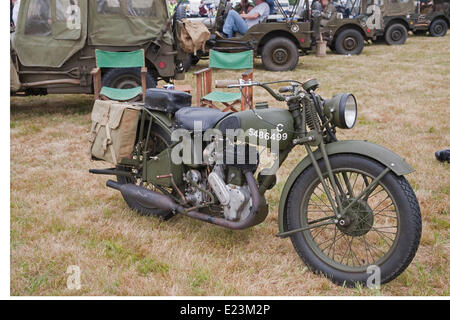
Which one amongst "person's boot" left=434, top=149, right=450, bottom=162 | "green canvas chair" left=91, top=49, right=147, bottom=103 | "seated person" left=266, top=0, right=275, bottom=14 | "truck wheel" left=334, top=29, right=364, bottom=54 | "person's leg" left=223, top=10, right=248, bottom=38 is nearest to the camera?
"person's boot" left=434, top=149, right=450, bottom=162

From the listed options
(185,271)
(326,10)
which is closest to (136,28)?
(185,271)

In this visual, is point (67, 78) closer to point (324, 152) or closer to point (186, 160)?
point (186, 160)

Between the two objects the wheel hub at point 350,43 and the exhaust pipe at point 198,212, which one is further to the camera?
the wheel hub at point 350,43

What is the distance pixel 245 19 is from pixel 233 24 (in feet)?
1.95

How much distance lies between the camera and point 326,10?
43.8 ft

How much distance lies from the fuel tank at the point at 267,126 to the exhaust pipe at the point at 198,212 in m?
0.23

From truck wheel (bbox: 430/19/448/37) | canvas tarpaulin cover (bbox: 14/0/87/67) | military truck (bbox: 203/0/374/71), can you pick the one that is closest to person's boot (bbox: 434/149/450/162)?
canvas tarpaulin cover (bbox: 14/0/87/67)

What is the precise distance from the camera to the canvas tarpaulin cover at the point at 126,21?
6.90 metres

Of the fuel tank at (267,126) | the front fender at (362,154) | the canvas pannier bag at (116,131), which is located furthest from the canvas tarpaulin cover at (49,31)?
the front fender at (362,154)

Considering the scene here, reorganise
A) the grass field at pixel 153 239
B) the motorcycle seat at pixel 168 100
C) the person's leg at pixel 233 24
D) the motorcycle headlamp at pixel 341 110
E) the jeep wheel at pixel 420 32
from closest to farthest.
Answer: the motorcycle headlamp at pixel 341 110 → the grass field at pixel 153 239 → the motorcycle seat at pixel 168 100 → the person's leg at pixel 233 24 → the jeep wheel at pixel 420 32

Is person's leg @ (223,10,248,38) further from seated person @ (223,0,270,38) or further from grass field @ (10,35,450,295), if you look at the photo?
grass field @ (10,35,450,295)

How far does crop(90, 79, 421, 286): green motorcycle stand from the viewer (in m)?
2.31

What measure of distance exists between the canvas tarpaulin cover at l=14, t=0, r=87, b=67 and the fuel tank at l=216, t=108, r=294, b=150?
4.99m

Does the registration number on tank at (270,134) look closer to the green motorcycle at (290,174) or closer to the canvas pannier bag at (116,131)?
the green motorcycle at (290,174)
